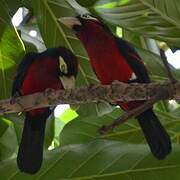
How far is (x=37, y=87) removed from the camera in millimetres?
2236

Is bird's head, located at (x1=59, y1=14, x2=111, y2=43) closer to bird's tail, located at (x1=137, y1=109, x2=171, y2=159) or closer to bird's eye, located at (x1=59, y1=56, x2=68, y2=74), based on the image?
bird's eye, located at (x1=59, y1=56, x2=68, y2=74)

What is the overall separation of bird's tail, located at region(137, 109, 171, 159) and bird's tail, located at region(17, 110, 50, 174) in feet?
1.26

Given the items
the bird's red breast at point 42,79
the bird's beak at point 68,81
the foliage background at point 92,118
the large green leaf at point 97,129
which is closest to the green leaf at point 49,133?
the foliage background at point 92,118

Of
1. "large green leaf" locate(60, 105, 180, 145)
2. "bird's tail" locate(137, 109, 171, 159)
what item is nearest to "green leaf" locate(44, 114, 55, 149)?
"large green leaf" locate(60, 105, 180, 145)

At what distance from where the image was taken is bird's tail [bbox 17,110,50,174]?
7.04ft

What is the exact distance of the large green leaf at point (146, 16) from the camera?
216 centimetres

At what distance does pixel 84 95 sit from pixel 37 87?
611mm

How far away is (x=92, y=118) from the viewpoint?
2.39 m

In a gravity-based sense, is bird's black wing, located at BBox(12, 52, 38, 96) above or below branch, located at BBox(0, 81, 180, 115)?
below

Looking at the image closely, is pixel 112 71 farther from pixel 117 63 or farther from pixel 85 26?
pixel 85 26

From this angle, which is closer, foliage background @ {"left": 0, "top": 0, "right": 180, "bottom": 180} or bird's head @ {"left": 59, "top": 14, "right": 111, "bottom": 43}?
foliage background @ {"left": 0, "top": 0, "right": 180, "bottom": 180}

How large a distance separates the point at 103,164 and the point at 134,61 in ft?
1.43

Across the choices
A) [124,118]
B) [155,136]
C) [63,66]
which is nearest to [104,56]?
[63,66]

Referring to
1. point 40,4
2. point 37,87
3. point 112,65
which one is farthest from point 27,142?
point 40,4
